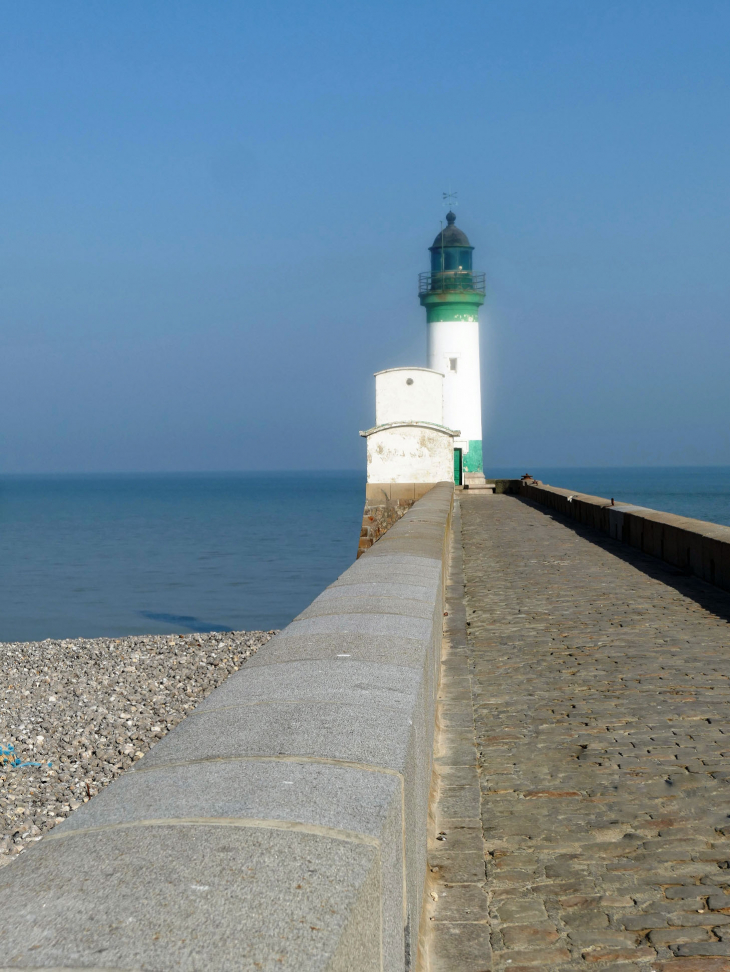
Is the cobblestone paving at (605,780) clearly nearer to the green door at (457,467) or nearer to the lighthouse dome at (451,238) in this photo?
the green door at (457,467)

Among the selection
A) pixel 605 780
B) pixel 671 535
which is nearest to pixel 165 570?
pixel 671 535

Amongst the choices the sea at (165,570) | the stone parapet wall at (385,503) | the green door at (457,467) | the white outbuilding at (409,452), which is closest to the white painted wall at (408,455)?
the white outbuilding at (409,452)

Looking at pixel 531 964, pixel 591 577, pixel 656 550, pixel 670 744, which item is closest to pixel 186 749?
pixel 531 964

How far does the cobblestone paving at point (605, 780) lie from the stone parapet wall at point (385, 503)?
14.9 metres

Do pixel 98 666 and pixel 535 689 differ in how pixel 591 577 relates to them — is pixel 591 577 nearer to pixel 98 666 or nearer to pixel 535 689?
pixel 535 689

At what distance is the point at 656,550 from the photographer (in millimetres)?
12312

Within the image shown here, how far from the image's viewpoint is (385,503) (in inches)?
943

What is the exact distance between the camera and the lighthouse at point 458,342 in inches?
1529

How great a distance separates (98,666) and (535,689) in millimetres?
12850

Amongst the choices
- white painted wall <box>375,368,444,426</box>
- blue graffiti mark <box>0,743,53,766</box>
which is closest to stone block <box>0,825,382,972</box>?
blue graffiti mark <box>0,743,53,766</box>

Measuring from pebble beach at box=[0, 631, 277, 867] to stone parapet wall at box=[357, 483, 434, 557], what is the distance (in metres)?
4.42

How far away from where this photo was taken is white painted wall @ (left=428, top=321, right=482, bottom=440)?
3900 cm

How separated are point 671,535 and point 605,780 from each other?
7916mm

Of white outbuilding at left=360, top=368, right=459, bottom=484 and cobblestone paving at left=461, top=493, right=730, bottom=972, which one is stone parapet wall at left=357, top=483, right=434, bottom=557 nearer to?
white outbuilding at left=360, top=368, right=459, bottom=484
